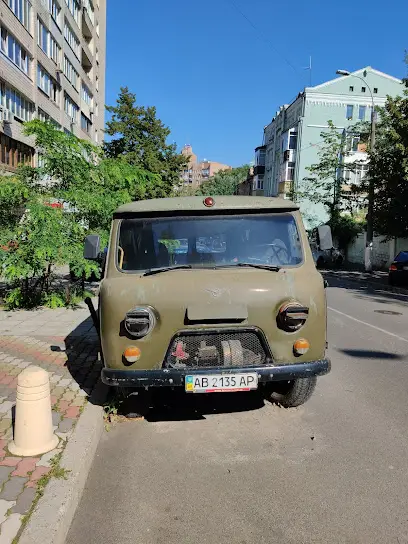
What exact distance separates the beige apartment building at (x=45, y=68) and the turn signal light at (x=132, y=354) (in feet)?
31.6

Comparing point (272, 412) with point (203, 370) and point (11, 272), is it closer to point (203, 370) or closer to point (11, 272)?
point (203, 370)

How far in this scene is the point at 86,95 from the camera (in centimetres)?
4334

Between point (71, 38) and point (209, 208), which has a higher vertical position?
point (71, 38)

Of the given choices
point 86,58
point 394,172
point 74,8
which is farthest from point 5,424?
point 86,58

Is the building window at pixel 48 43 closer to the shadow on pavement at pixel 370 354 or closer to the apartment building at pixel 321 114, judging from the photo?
the apartment building at pixel 321 114

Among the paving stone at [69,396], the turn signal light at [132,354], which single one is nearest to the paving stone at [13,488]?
the turn signal light at [132,354]

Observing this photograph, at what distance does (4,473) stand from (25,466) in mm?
151

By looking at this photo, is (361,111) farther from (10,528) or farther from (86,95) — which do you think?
(10,528)

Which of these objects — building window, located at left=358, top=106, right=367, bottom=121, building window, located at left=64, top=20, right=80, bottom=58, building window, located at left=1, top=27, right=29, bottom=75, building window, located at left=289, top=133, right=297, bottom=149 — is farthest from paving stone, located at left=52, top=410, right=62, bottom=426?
building window, located at left=289, top=133, right=297, bottom=149

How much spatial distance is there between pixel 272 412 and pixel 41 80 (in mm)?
28750

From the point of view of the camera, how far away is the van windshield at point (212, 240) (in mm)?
4336

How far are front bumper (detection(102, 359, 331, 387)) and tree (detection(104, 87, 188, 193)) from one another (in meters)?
26.6

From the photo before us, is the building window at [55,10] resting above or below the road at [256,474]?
above

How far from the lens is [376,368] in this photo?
6398 millimetres
